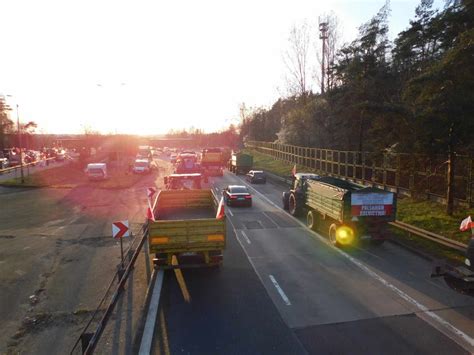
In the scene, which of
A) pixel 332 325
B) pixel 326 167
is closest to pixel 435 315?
pixel 332 325

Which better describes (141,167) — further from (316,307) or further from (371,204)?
(316,307)

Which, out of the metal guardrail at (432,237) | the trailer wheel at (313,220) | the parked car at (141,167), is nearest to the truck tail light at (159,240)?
the trailer wheel at (313,220)

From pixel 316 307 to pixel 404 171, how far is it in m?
17.4

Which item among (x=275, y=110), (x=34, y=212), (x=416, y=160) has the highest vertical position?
(x=275, y=110)

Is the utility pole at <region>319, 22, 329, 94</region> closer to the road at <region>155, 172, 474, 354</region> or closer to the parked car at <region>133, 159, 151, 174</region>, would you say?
the parked car at <region>133, 159, 151, 174</region>

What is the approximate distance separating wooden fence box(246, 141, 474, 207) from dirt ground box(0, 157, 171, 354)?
620 inches

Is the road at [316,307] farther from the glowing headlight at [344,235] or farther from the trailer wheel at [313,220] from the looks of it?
the trailer wheel at [313,220]

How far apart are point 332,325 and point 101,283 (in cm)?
674

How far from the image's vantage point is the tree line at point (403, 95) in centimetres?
1700

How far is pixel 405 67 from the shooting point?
39125mm

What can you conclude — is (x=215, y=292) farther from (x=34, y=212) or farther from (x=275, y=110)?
(x=275, y=110)

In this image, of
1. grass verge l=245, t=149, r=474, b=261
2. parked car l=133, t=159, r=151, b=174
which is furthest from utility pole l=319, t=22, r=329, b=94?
grass verge l=245, t=149, r=474, b=261

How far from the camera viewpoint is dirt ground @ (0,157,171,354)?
884 cm

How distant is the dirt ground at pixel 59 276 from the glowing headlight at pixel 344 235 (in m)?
7.49
